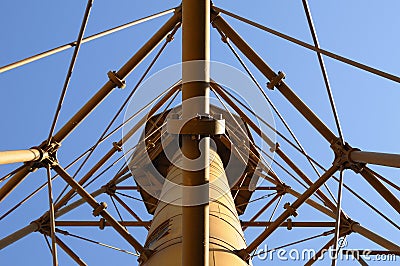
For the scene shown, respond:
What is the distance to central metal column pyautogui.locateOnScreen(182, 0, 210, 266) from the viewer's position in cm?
452

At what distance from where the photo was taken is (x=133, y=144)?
11.9 metres

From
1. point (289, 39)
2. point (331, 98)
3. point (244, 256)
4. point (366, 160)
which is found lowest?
point (244, 256)

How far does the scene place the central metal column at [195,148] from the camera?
14.8ft

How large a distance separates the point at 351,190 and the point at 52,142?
5.05m

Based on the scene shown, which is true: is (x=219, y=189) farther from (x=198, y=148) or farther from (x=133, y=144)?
(x=198, y=148)

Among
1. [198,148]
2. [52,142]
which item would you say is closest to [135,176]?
[52,142]

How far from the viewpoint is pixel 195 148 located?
4617mm

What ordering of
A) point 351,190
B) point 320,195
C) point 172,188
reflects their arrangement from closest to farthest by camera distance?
point 351,190 < point 320,195 < point 172,188

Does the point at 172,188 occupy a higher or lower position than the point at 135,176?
lower

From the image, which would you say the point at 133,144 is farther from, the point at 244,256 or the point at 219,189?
the point at 244,256

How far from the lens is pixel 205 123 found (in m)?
4.59

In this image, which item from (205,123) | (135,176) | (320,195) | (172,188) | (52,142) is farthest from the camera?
(135,176)

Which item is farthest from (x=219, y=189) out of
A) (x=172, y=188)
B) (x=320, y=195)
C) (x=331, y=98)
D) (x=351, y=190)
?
(x=331, y=98)

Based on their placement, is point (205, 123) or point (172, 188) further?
point (172, 188)
